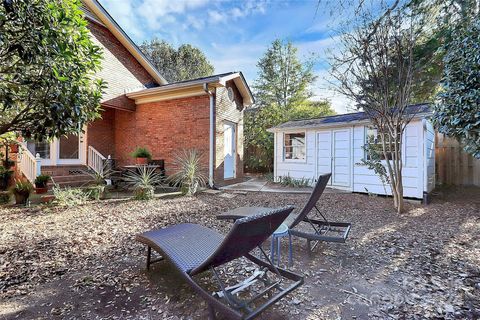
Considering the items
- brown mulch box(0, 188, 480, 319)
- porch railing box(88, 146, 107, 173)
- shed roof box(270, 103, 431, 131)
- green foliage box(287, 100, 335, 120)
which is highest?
green foliage box(287, 100, 335, 120)

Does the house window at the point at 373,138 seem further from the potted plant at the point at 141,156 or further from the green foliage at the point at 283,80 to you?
the green foliage at the point at 283,80

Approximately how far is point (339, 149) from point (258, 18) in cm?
546

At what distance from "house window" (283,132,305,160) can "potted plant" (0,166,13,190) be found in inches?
377

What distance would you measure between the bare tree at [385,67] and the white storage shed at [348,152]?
4.69 ft

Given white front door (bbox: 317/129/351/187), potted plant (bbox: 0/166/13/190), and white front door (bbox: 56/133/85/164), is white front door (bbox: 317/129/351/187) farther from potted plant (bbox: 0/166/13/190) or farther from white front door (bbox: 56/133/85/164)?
potted plant (bbox: 0/166/13/190)

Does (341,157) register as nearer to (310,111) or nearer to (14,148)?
(310,111)

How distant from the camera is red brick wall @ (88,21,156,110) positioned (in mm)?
9541

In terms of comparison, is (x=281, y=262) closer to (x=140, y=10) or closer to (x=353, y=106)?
(x=353, y=106)

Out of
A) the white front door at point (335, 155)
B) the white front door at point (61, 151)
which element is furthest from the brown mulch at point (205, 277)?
the white front door at point (61, 151)

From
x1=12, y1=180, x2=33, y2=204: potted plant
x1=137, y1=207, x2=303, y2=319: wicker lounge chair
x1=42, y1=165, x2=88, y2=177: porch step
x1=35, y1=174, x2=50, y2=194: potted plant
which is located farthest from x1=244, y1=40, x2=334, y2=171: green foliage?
x1=137, y1=207, x2=303, y2=319: wicker lounge chair

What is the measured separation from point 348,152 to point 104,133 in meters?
10.1

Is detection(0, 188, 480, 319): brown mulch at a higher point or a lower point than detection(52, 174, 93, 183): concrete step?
lower

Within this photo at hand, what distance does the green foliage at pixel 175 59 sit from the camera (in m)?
23.4

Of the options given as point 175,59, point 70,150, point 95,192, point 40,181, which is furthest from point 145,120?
point 175,59
